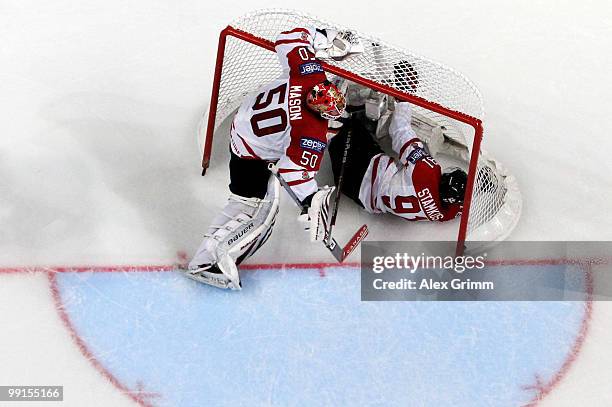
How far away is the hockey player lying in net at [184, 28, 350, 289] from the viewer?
143 inches

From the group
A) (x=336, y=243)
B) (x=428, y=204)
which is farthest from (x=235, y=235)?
(x=428, y=204)

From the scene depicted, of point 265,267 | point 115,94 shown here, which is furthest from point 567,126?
point 115,94

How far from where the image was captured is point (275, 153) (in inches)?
155

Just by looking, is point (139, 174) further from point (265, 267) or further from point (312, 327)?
point (312, 327)

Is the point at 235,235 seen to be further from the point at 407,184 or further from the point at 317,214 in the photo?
the point at 407,184

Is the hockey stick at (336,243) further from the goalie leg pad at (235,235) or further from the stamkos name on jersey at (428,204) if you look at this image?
the stamkos name on jersey at (428,204)

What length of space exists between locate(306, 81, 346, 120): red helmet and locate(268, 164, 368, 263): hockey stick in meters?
0.36

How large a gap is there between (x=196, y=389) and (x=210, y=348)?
201 mm

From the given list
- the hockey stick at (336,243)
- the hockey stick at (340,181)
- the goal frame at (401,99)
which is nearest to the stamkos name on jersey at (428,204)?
the goal frame at (401,99)

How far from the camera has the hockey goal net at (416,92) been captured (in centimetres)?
379

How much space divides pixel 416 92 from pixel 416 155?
14.9 inches

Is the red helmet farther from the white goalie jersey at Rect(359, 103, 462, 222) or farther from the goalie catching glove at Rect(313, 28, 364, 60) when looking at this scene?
the white goalie jersey at Rect(359, 103, 462, 222)

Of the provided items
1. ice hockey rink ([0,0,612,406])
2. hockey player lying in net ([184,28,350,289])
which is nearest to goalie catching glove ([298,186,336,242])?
hockey player lying in net ([184,28,350,289])

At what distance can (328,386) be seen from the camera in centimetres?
366
